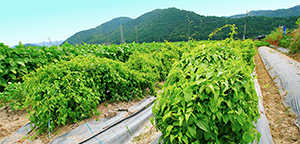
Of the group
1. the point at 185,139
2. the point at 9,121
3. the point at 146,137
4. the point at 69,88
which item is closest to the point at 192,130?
the point at 185,139

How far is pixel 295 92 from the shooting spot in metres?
3.48

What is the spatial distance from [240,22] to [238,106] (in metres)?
51.2

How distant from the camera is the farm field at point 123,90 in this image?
4.19 ft

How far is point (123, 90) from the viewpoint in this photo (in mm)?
3656

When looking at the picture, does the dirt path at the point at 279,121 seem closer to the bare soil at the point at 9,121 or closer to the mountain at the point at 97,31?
the bare soil at the point at 9,121

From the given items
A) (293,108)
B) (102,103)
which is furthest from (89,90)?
(293,108)

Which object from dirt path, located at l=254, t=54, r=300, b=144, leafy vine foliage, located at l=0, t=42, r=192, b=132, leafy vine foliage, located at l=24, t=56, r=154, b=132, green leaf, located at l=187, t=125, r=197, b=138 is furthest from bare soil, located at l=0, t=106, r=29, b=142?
dirt path, located at l=254, t=54, r=300, b=144

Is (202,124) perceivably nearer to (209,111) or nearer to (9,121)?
(209,111)

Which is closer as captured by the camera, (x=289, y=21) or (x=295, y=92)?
(x=295, y=92)

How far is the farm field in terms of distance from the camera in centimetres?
128

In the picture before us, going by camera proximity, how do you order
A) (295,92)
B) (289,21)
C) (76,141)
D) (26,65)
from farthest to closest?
1. (289,21)
2. (26,65)
3. (295,92)
4. (76,141)

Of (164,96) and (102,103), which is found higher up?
(164,96)

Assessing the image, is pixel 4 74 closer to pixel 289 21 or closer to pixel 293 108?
pixel 293 108

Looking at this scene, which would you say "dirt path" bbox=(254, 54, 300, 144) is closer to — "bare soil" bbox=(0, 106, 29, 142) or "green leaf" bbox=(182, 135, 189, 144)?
"green leaf" bbox=(182, 135, 189, 144)
